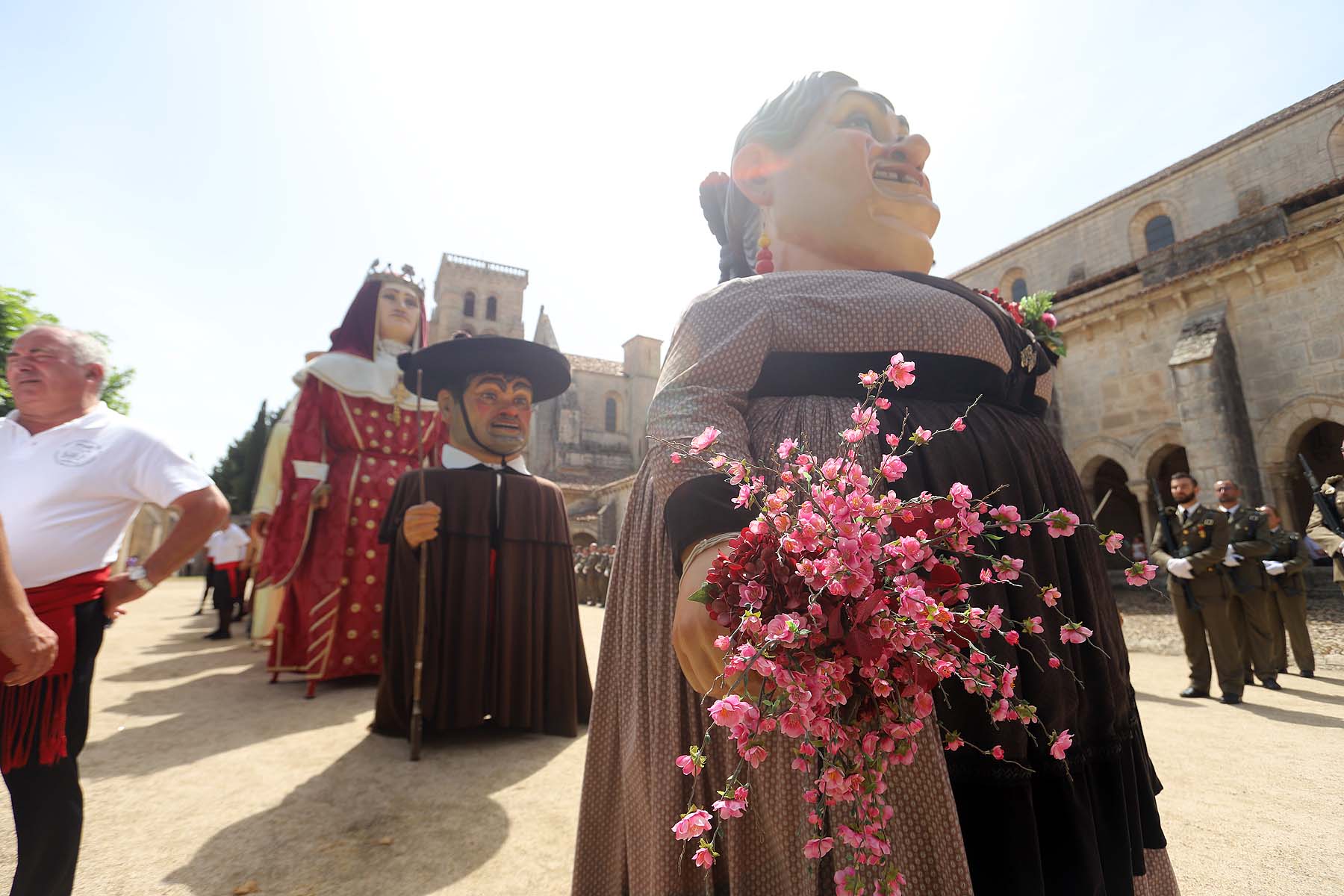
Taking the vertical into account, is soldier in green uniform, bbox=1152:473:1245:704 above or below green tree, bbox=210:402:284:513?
below

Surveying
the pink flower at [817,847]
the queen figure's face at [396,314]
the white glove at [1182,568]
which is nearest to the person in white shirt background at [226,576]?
the queen figure's face at [396,314]

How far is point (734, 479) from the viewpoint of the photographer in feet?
2.96

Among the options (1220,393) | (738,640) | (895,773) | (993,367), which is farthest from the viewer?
(1220,393)

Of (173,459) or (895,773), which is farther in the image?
(173,459)

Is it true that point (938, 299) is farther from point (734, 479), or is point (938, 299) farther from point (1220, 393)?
point (1220, 393)

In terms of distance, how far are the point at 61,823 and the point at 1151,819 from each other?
2781 mm

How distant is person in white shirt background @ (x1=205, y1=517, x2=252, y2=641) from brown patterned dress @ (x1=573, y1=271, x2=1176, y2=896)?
945 cm

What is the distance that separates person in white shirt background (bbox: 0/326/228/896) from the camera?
1.76 m

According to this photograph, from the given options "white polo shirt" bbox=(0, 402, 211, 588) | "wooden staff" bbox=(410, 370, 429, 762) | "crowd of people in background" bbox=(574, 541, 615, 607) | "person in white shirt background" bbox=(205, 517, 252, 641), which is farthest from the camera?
"crowd of people in background" bbox=(574, 541, 615, 607)

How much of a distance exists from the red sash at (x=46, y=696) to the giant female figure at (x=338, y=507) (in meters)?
2.87

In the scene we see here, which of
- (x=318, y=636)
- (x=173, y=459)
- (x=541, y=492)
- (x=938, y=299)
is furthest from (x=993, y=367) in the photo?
(x=318, y=636)

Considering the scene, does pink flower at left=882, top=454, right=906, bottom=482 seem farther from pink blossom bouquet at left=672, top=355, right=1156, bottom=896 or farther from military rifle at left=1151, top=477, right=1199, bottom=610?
military rifle at left=1151, top=477, right=1199, bottom=610

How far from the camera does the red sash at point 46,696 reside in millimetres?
1733

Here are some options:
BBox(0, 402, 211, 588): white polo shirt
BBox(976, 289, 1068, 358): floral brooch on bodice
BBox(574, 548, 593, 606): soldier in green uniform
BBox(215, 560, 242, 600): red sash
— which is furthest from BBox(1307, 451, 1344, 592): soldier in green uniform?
BBox(574, 548, 593, 606): soldier in green uniform
